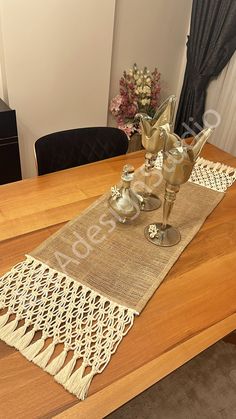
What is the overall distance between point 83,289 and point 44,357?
0.19 m

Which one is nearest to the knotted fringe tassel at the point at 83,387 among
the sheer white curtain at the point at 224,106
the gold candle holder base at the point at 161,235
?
the gold candle holder base at the point at 161,235

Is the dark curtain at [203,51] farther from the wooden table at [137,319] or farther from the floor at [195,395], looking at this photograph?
the floor at [195,395]

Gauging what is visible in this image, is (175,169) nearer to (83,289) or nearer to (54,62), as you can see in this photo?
(83,289)

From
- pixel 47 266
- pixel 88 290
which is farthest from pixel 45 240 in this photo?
pixel 88 290

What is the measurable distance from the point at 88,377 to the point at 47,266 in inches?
12.2

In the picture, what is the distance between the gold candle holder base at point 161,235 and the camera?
0.97 meters

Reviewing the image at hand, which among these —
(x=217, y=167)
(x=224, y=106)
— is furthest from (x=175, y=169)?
(x=224, y=106)

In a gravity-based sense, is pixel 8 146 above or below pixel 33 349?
below

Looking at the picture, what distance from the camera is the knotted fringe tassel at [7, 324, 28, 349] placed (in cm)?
68

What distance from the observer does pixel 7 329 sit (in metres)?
0.70

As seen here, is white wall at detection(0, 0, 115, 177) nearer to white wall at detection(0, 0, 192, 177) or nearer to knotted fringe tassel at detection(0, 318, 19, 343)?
white wall at detection(0, 0, 192, 177)

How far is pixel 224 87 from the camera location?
90.2 inches

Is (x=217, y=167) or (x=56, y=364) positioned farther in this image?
(x=217, y=167)

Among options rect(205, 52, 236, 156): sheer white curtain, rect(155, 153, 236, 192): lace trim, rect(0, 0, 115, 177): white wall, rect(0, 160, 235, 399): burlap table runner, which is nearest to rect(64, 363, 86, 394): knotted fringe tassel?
rect(0, 160, 235, 399): burlap table runner
